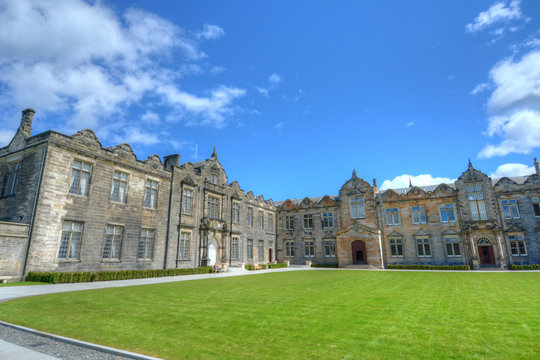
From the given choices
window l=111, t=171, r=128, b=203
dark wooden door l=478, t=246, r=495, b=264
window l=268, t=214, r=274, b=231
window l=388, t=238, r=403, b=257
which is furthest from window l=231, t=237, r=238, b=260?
dark wooden door l=478, t=246, r=495, b=264

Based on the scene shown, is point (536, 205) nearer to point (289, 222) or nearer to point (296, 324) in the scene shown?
point (289, 222)

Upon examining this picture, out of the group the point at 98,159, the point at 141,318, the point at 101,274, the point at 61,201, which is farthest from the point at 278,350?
the point at 98,159

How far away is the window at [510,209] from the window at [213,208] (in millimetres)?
33084

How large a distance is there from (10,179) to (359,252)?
37.0 m

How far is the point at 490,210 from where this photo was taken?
33469 mm

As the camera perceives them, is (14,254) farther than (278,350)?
Yes

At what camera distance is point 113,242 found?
72.0 ft

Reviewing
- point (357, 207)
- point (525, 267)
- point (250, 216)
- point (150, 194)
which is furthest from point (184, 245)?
point (525, 267)

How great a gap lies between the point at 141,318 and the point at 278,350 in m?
4.53

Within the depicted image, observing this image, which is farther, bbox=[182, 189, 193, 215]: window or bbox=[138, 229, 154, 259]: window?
bbox=[182, 189, 193, 215]: window

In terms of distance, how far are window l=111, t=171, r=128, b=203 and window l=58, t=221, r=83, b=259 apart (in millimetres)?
3410

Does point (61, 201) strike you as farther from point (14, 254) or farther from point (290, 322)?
point (290, 322)

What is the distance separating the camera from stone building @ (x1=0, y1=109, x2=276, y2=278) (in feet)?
58.2

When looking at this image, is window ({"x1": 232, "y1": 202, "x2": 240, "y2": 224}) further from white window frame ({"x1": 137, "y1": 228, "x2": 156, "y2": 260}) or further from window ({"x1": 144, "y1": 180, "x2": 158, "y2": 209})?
white window frame ({"x1": 137, "y1": 228, "x2": 156, "y2": 260})
